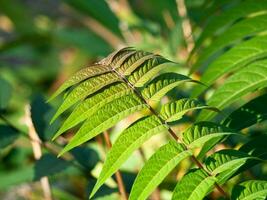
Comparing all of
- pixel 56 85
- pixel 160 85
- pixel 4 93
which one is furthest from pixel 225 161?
pixel 56 85

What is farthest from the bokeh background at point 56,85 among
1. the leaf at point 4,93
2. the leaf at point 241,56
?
the leaf at point 241,56

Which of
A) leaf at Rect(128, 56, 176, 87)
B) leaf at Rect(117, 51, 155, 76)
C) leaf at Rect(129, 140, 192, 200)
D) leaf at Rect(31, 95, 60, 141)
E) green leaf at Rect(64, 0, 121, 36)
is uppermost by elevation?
green leaf at Rect(64, 0, 121, 36)

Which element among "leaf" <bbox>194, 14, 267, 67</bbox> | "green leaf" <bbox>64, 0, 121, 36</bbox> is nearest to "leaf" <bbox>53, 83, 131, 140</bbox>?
"leaf" <bbox>194, 14, 267, 67</bbox>

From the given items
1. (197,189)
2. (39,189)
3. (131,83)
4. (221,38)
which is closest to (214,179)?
(197,189)

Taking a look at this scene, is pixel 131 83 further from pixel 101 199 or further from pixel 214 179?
pixel 101 199

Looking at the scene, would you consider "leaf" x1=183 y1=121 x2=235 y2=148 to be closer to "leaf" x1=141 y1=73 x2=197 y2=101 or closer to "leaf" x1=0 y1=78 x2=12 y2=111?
"leaf" x1=141 y1=73 x2=197 y2=101

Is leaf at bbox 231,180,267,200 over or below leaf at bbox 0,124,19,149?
below
